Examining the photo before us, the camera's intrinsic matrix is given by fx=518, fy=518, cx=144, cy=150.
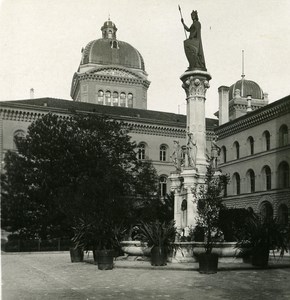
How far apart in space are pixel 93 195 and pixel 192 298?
1377cm

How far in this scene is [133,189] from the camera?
43.8 meters

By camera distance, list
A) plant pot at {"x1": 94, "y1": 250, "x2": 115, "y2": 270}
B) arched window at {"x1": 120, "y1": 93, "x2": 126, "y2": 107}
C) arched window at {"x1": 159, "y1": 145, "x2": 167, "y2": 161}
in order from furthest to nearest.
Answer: arched window at {"x1": 120, "y1": 93, "x2": 126, "y2": 107} → arched window at {"x1": 159, "y1": 145, "x2": 167, "y2": 161} → plant pot at {"x1": 94, "y1": 250, "x2": 115, "y2": 270}

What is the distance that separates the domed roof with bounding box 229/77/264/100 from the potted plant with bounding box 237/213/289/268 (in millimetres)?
61312

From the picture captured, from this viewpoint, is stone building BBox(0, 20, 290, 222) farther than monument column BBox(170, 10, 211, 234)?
Yes

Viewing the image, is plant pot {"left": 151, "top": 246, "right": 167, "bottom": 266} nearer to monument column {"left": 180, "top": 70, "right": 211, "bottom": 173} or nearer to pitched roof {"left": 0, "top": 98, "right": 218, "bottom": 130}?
monument column {"left": 180, "top": 70, "right": 211, "bottom": 173}

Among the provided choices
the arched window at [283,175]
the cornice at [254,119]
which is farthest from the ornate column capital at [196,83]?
the arched window at [283,175]

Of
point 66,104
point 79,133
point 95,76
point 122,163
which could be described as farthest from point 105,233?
point 95,76

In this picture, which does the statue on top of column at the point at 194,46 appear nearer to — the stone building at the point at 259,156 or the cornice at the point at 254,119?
the stone building at the point at 259,156

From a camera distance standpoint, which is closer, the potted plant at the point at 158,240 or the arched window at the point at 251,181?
the potted plant at the point at 158,240

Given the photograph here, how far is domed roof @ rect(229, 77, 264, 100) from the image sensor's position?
3125 inches

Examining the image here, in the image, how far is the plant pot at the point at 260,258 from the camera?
18.6m

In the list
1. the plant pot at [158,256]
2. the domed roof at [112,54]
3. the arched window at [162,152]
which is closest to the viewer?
the plant pot at [158,256]

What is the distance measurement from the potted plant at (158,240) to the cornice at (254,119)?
1138 inches

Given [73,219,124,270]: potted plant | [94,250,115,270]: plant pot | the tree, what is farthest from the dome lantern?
[94,250,115,270]: plant pot
